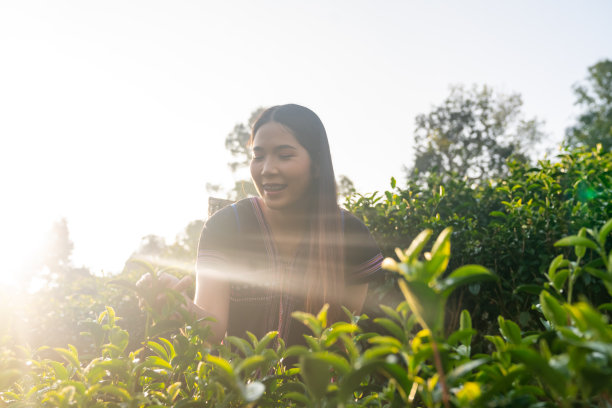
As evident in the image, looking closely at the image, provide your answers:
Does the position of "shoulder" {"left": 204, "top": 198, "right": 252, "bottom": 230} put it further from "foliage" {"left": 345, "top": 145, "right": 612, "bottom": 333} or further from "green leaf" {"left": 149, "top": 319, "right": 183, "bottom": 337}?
"green leaf" {"left": 149, "top": 319, "right": 183, "bottom": 337}

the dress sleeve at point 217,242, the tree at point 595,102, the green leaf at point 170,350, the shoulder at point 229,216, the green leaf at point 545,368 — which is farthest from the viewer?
the tree at point 595,102

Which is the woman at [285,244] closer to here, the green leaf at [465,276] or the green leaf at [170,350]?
the green leaf at [170,350]

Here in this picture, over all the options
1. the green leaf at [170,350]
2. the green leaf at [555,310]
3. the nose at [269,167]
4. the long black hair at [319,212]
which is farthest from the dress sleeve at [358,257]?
the green leaf at [555,310]

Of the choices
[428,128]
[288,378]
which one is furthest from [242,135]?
[288,378]

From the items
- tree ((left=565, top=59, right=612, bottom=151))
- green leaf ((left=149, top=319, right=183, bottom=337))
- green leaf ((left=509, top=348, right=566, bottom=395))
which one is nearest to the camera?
green leaf ((left=509, top=348, right=566, bottom=395))

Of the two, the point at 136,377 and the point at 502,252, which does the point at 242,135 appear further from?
the point at 136,377

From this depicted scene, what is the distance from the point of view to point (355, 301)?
3.06m

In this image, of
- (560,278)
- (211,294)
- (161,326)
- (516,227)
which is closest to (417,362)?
(560,278)

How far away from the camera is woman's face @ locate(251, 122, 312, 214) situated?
281cm

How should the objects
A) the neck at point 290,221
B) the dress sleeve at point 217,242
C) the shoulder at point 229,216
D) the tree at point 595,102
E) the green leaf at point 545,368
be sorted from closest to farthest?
→ the green leaf at point 545,368
the dress sleeve at point 217,242
the shoulder at point 229,216
the neck at point 290,221
the tree at point 595,102

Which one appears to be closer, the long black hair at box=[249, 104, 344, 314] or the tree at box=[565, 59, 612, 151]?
the long black hair at box=[249, 104, 344, 314]

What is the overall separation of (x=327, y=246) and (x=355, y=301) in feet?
1.70

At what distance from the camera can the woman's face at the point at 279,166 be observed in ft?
9.23

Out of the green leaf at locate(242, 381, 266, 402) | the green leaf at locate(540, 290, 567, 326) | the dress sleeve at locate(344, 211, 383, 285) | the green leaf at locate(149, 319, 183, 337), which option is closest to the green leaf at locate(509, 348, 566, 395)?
the green leaf at locate(540, 290, 567, 326)
